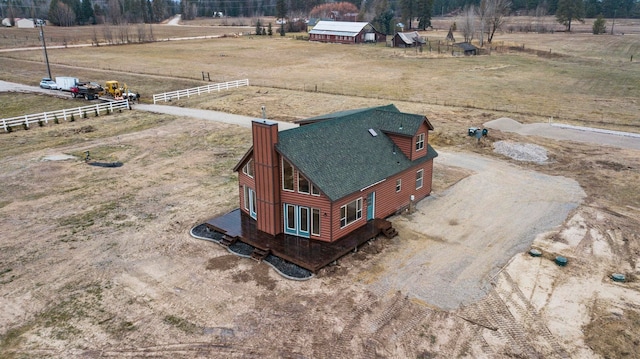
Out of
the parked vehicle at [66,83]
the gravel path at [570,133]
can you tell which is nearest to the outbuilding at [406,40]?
the gravel path at [570,133]

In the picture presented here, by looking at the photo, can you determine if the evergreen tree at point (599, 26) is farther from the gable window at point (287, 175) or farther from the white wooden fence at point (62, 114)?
the gable window at point (287, 175)

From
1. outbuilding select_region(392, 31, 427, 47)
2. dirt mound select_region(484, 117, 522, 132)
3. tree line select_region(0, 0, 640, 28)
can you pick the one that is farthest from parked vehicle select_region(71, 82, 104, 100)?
tree line select_region(0, 0, 640, 28)

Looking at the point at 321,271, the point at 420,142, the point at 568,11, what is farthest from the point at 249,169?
the point at 568,11

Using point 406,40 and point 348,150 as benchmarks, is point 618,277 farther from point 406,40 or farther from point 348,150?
point 406,40

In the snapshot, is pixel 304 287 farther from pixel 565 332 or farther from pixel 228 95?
pixel 228 95

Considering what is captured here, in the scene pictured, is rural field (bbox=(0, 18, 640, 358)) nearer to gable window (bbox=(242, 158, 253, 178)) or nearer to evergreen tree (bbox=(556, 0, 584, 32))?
gable window (bbox=(242, 158, 253, 178))
